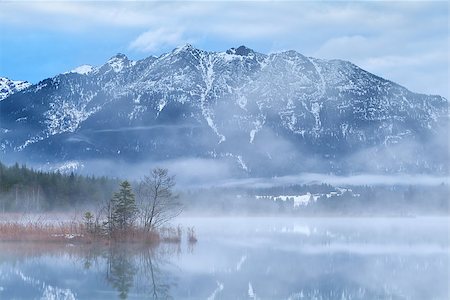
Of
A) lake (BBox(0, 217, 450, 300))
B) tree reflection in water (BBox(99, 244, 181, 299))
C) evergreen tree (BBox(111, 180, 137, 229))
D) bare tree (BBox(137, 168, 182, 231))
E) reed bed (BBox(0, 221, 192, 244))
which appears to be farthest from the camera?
bare tree (BBox(137, 168, 182, 231))

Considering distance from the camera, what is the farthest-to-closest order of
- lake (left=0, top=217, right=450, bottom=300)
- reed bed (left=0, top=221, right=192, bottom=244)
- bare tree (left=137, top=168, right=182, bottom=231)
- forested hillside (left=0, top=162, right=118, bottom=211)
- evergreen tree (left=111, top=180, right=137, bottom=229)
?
forested hillside (left=0, top=162, right=118, bottom=211) < bare tree (left=137, top=168, right=182, bottom=231) < reed bed (left=0, top=221, right=192, bottom=244) < evergreen tree (left=111, top=180, right=137, bottom=229) < lake (left=0, top=217, right=450, bottom=300)

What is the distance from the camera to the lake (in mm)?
29125

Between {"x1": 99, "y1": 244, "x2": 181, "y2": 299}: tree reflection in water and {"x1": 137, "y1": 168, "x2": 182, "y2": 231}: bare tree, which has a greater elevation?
{"x1": 137, "y1": 168, "x2": 182, "y2": 231}: bare tree

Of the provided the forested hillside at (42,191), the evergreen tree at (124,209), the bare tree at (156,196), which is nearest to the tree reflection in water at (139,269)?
the evergreen tree at (124,209)

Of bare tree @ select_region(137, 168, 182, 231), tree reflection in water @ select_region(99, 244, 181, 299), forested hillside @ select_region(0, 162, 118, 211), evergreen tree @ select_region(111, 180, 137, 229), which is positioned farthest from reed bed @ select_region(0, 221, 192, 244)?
forested hillside @ select_region(0, 162, 118, 211)

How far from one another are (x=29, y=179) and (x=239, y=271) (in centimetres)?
7737

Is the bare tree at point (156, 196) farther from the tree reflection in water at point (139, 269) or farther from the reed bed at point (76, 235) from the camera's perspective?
the tree reflection in water at point (139, 269)

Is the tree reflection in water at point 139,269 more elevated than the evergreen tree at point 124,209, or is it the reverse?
the evergreen tree at point 124,209

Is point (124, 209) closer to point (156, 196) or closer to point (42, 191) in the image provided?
point (156, 196)

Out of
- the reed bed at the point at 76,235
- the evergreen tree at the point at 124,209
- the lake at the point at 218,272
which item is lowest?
the lake at the point at 218,272

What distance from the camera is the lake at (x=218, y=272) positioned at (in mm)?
29125

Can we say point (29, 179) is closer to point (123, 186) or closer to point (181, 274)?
point (123, 186)

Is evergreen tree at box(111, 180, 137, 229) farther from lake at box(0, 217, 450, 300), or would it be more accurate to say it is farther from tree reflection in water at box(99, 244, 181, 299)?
lake at box(0, 217, 450, 300)

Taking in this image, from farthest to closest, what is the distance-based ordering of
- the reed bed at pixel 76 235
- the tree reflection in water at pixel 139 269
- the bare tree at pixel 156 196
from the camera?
1. the bare tree at pixel 156 196
2. the reed bed at pixel 76 235
3. the tree reflection in water at pixel 139 269
